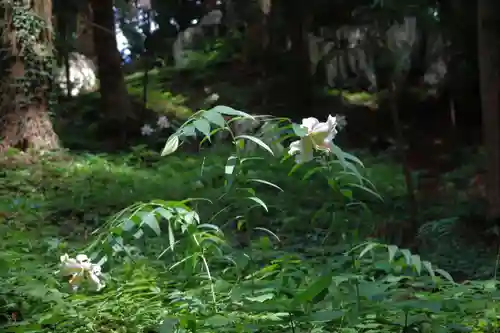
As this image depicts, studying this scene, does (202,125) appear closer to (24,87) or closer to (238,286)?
(238,286)

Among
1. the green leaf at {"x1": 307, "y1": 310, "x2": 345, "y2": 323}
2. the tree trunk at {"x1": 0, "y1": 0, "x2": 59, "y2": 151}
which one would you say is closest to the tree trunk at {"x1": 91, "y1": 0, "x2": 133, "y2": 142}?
the tree trunk at {"x1": 0, "y1": 0, "x2": 59, "y2": 151}

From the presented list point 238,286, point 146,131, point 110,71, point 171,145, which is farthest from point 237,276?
point 110,71

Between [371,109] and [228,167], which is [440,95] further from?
[228,167]

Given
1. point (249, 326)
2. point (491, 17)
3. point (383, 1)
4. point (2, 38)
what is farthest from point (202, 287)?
point (2, 38)

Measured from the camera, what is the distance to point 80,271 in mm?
1817

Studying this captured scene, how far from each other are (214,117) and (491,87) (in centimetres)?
378

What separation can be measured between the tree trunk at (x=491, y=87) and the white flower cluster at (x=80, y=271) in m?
3.61

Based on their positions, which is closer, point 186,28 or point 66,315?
point 66,315

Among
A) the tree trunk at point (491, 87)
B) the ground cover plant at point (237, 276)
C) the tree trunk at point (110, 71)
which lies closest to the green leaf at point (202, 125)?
the ground cover plant at point (237, 276)

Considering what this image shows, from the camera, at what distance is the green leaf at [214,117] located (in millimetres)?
1559

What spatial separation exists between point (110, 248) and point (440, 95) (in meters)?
9.06

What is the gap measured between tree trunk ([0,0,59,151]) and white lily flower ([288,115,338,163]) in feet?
17.2

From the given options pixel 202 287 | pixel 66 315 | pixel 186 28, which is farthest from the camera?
pixel 186 28

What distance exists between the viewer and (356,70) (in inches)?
444
